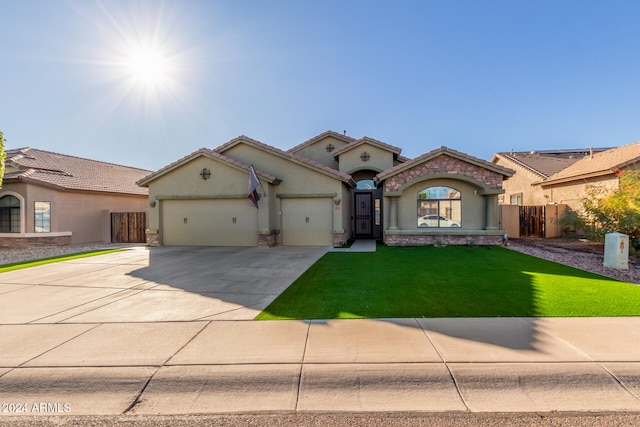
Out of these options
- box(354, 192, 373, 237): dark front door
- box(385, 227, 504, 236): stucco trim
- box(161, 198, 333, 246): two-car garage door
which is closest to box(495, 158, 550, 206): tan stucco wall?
box(385, 227, 504, 236): stucco trim

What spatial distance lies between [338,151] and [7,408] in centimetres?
1646

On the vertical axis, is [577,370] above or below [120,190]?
below

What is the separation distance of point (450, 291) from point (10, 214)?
67.2ft

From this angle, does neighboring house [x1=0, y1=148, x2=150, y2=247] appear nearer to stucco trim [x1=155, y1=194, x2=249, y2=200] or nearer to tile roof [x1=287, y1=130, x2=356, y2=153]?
stucco trim [x1=155, y1=194, x2=249, y2=200]

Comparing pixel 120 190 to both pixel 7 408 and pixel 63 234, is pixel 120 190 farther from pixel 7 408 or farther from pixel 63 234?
pixel 7 408

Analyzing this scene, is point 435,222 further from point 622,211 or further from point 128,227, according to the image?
point 128,227

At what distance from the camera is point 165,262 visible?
1042 cm

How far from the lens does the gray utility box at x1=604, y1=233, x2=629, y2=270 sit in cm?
863

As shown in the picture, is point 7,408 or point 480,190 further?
point 480,190

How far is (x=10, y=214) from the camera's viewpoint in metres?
15.3

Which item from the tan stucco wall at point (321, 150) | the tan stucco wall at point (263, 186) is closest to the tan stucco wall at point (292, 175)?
the tan stucco wall at point (263, 186)

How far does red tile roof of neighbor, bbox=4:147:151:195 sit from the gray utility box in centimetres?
2179

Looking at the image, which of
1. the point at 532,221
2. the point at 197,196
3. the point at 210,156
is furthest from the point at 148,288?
the point at 532,221

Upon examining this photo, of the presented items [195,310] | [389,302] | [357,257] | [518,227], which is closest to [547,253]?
[518,227]
